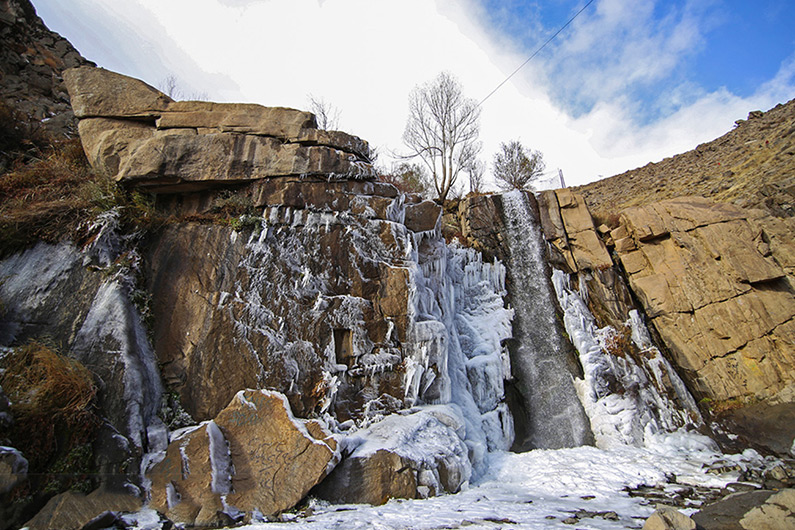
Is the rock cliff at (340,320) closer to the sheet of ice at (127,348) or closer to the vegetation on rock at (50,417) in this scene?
the sheet of ice at (127,348)

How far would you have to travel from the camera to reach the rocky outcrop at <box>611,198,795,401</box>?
26.8ft

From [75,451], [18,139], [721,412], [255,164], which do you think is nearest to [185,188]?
[255,164]

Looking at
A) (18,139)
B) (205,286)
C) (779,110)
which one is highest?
(779,110)

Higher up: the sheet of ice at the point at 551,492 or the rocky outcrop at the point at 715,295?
the rocky outcrop at the point at 715,295

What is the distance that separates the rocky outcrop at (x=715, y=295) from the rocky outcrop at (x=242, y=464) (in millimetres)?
9064

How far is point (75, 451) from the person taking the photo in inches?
167

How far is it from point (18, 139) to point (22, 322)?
16.6 feet

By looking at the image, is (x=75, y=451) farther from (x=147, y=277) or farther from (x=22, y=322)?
(x=147, y=277)

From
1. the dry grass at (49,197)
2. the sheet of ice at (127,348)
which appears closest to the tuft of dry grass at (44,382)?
the sheet of ice at (127,348)

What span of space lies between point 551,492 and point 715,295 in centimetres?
720

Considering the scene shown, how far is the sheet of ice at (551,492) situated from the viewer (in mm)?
3943

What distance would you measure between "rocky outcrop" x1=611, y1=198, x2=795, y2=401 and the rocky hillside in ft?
5.49

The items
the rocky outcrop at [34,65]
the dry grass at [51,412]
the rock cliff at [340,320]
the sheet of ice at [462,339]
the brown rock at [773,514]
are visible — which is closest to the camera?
the brown rock at [773,514]

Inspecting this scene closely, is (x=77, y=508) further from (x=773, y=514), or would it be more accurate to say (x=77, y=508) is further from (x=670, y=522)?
(x=773, y=514)
